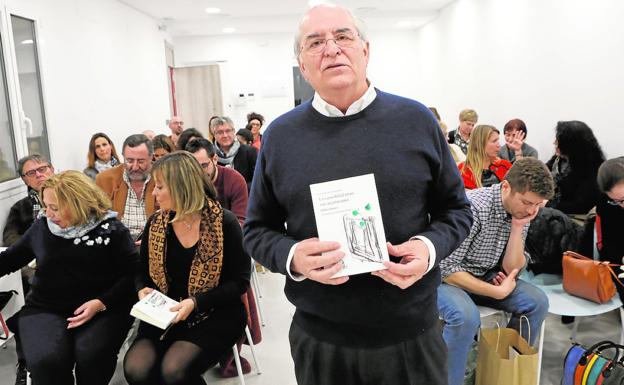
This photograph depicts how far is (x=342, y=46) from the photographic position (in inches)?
45.7

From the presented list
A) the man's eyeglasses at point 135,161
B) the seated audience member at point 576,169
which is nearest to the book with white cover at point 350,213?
the man's eyeglasses at point 135,161

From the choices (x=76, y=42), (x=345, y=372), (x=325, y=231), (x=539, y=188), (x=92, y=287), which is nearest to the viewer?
(x=325, y=231)

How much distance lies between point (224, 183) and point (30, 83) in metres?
2.40

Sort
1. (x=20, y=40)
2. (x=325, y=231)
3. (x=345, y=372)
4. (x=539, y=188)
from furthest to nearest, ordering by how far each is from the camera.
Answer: (x=20, y=40) → (x=539, y=188) → (x=345, y=372) → (x=325, y=231)

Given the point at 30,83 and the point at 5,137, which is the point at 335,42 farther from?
the point at 30,83

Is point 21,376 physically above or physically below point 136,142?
below

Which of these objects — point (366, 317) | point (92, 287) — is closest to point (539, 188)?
point (366, 317)

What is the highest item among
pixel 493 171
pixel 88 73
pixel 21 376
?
pixel 88 73

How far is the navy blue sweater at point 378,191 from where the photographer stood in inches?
44.8

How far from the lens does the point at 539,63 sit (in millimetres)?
5008

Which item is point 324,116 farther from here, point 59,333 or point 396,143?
point 59,333

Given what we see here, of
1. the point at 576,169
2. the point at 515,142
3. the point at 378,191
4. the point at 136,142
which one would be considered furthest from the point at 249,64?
the point at 378,191

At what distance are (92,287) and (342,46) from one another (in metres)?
1.78

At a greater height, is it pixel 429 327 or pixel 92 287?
pixel 429 327
